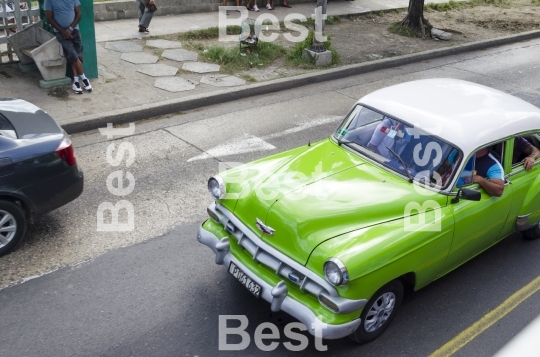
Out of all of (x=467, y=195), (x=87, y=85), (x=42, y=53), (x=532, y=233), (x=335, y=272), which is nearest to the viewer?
(x=335, y=272)

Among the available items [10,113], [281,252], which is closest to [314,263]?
[281,252]

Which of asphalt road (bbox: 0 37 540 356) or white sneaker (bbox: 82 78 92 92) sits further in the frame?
white sneaker (bbox: 82 78 92 92)

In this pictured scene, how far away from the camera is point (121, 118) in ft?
30.8

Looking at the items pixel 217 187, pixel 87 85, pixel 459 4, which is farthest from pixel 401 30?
pixel 217 187

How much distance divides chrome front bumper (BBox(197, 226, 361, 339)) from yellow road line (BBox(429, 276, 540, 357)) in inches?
39.0

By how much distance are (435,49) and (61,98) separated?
9.40 m

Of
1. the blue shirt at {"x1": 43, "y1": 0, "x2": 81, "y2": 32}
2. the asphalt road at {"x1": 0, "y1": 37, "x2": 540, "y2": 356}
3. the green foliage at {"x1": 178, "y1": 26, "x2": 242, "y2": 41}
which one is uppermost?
the blue shirt at {"x1": 43, "y1": 0, "x2": 81, "y2": 32}

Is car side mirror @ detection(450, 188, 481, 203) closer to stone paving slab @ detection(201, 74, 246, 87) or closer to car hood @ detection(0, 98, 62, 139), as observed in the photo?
car hood @ detection(0, 98, 62, 139)

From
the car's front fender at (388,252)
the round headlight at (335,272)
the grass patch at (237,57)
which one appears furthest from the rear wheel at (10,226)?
the grass patch at (237,57)

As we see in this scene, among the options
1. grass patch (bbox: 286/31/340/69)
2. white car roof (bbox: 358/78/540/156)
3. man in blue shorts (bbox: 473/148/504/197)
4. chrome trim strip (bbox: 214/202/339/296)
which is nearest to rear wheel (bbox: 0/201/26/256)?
chrome trim strip (bbox: 214/202/339/296)

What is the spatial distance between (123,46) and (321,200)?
346 inches

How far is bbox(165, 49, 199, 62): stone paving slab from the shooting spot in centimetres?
1221

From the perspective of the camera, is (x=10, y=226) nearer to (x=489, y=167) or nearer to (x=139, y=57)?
(x=489, y=167)

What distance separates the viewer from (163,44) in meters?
12.9
